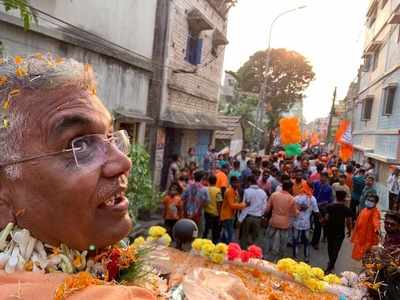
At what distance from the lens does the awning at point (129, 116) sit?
8.68 m

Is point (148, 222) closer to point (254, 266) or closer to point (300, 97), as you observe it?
point (254, 266)

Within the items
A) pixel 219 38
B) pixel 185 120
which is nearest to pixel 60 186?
pixel 185 120

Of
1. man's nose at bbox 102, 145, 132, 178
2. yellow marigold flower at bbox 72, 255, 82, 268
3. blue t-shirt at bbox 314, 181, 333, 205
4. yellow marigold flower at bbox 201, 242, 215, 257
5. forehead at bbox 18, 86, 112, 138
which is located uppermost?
forehead at bbox 18, 86, 112, 138

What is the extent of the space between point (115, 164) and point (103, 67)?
25.0 ft

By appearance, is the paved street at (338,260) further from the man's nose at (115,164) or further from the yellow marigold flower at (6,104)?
the yellow marigold flower at (6,104)

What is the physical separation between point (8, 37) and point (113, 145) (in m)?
5.51

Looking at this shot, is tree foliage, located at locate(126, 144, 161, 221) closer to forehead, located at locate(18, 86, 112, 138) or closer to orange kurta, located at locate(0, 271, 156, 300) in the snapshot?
forehead, located at locate(18, 86, 112, 138)

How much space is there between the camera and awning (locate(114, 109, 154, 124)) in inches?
342

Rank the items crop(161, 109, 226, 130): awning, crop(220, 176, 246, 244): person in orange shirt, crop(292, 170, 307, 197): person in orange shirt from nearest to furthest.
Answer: crop(220, 176, 246, 244): person in orange shirt, crop(292, 170, 307, 197): person in orange shirt, crop(161, 109, 226, 130): awning

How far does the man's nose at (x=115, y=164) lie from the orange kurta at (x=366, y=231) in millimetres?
5963

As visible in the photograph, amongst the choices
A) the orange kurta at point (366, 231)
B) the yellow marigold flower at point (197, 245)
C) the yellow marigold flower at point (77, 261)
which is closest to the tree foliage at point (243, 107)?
the orange kurta at point (366, 231)

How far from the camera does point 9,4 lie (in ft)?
10.8

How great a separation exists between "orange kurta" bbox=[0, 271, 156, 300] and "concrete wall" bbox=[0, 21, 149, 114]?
16.3 feet

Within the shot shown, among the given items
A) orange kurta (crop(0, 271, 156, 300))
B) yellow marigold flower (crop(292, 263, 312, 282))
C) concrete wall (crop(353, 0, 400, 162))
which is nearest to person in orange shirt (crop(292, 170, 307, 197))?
yellow marigold flower (crop(292, 263, 312, 282))
